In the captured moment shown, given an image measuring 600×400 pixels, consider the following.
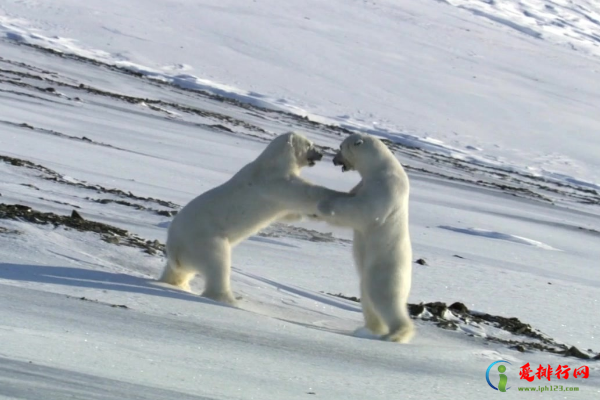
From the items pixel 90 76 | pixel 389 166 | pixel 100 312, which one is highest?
pixel 389 166

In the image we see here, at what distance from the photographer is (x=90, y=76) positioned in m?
19.1

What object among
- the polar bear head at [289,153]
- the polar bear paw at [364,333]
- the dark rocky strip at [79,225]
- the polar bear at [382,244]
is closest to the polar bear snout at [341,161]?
the polar bear head at [289,153]

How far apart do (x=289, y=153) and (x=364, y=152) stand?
0.38 meters

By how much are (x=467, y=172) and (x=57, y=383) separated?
1499 centimetres

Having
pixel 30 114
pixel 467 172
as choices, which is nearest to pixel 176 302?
pixel 30 114

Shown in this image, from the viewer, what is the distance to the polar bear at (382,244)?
435 cm

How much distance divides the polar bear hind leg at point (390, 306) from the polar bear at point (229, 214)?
0.46 m

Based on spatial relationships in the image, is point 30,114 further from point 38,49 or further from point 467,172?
point 38,49

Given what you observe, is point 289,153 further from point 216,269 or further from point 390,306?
point 390,306

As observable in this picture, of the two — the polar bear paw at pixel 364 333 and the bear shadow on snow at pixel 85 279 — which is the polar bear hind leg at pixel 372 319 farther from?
the bear shadow on snow at pixel 85 279

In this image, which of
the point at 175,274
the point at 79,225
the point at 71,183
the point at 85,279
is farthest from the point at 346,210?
the point at 71,183

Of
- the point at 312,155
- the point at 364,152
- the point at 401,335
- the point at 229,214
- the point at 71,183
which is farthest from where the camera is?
the point at 71,183

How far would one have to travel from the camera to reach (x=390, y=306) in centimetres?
434

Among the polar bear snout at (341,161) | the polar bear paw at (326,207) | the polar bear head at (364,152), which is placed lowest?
the polar bear paw at (326,207)
